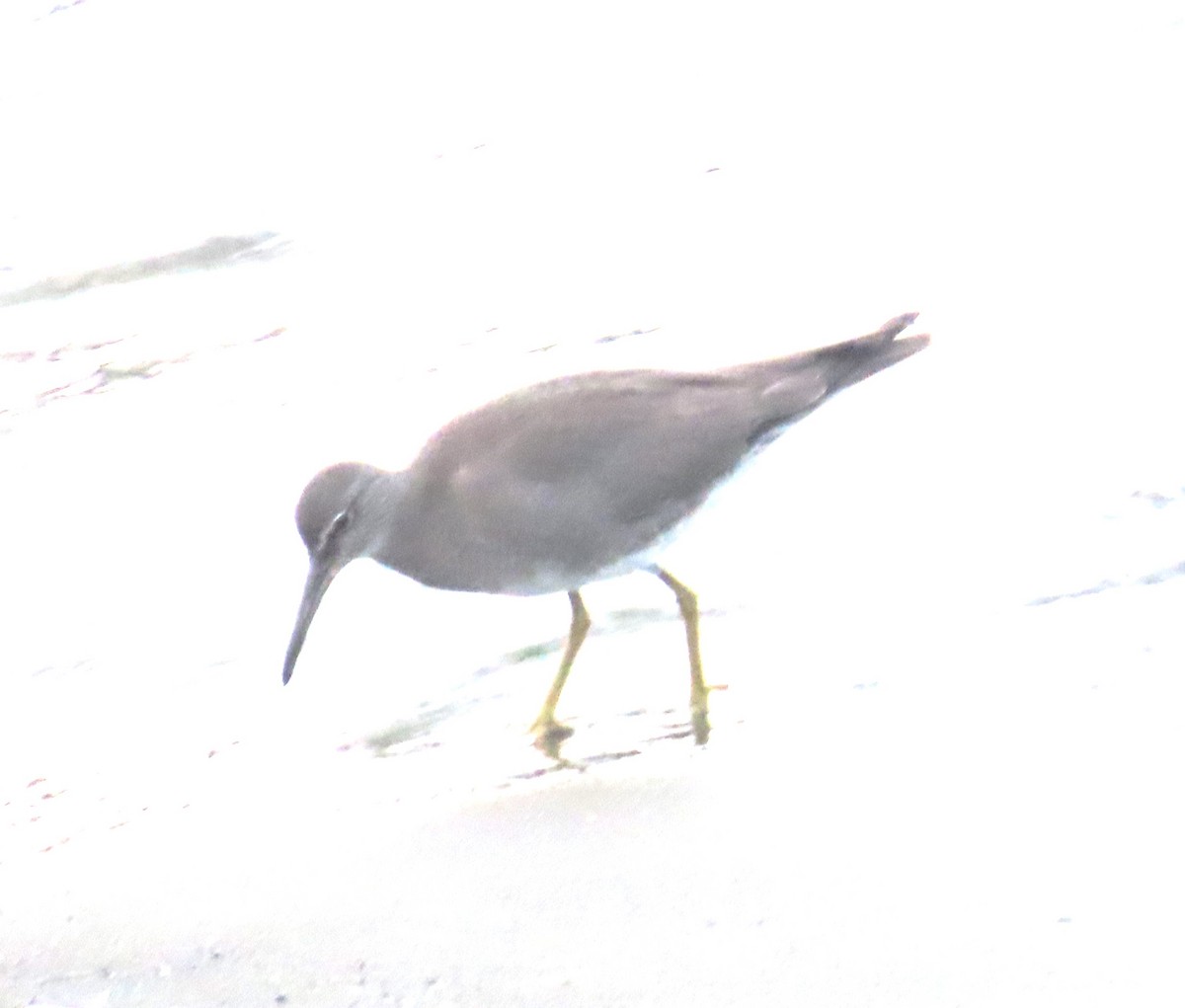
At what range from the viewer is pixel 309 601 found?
488 cm

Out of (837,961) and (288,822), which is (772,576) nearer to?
(288,822)

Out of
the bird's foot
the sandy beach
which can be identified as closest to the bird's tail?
the sandy beach

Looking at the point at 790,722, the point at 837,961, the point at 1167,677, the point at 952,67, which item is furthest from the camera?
the point at 952,67

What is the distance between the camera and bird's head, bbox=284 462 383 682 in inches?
191

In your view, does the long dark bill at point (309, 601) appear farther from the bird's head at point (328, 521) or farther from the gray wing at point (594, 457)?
the gray wing at point (594, 457)

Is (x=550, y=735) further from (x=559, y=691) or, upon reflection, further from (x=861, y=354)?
(x=861, y=354)

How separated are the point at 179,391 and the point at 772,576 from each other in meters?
2.60

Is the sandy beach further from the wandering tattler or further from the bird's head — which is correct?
the bird's head

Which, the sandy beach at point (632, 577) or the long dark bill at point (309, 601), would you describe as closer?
the sandy beach at point (632, 577)

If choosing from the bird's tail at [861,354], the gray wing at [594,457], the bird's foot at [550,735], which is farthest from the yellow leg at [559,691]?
the bird's tail at [861,354]

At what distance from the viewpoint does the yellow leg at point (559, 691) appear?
4.74 metres

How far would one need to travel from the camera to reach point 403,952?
3596mm

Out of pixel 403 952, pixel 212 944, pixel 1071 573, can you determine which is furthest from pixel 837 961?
pixel 1071 573

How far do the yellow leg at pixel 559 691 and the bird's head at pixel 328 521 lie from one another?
55 centimetres
